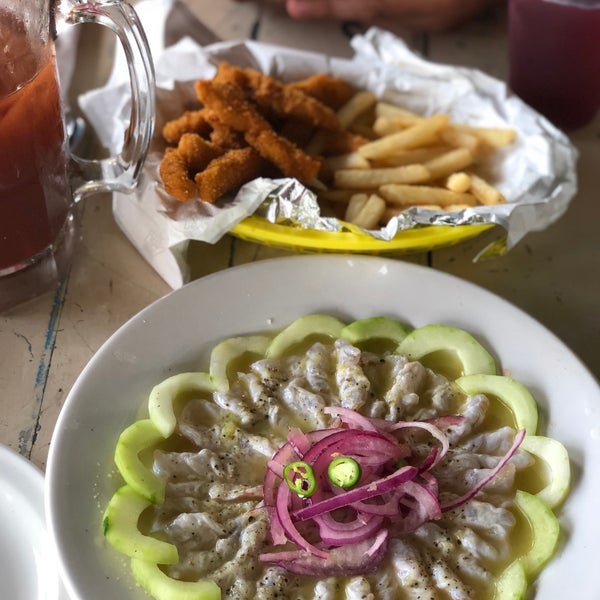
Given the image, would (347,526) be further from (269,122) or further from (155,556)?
(269,122)

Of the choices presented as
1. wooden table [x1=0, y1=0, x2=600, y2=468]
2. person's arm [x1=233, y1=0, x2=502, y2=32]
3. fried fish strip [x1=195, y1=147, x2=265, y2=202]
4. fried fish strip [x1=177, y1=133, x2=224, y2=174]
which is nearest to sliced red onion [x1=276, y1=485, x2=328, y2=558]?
wooden table [x1=0, y1=0, x2=600, y2=468]

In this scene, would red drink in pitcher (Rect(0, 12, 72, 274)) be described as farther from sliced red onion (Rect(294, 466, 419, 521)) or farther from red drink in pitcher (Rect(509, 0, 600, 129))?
red drink in pitcher (Rect(509, 0, 600, 129))

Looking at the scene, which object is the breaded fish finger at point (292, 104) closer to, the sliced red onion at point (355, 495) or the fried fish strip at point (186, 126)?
the fried fish strip at point (186, 126)

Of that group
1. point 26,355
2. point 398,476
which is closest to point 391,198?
point 398,476

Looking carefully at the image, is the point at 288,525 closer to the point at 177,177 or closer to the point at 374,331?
the point at 374,331

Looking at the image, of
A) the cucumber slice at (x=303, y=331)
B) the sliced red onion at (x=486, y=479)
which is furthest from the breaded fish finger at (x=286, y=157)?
the sliced red onion at (x=486, y=479)
